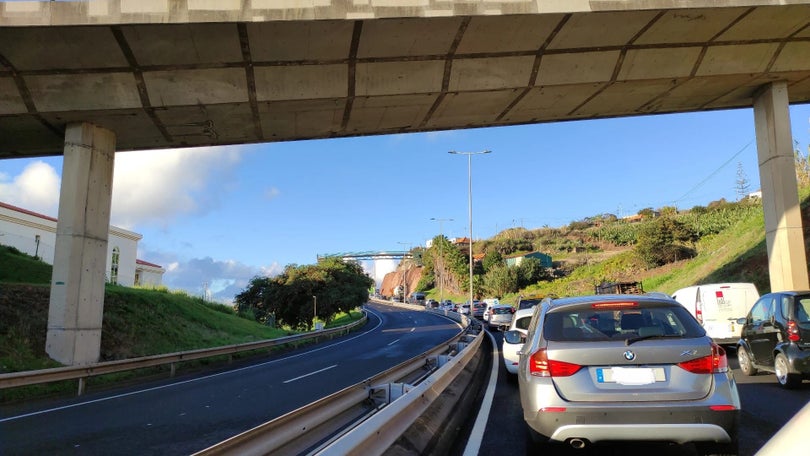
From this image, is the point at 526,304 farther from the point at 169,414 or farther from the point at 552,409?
the point at 552,409

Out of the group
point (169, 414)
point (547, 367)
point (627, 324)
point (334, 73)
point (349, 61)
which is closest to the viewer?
point (547, 367)

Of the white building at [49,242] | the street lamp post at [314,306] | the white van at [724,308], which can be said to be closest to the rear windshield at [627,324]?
the white van at [724,308]

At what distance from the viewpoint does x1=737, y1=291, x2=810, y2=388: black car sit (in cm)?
838

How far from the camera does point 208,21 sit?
1109 cm

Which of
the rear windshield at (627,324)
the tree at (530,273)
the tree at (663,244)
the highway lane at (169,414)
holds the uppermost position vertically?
the tree at (663,244)

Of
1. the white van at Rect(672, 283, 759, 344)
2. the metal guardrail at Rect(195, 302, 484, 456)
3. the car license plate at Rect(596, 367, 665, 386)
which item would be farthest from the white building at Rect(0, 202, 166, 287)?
the car license plate at Rect(596, 367, 665, 386)

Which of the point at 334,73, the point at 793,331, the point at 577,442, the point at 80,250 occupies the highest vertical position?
the point at 334,73

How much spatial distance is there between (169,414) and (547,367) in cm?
709

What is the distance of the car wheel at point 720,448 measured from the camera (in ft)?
14.5

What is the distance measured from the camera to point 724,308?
47.8 ft

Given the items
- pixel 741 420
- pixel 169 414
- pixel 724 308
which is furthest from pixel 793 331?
pixel 169 414

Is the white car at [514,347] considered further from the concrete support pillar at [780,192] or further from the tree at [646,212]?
the tree at [646,212]

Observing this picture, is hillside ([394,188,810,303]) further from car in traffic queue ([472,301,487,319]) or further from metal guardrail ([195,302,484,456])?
metal guardrail ([195,302,484,456])

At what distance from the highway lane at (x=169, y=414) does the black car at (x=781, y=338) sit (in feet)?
26.3
